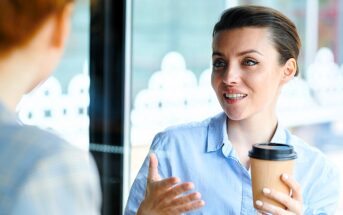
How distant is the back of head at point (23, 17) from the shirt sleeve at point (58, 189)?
111mm

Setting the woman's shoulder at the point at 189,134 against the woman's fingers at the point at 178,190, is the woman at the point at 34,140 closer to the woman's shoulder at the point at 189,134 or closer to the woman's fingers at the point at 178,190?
the woman's fingers at the point at 178,190

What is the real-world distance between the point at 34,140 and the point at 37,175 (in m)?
0.03

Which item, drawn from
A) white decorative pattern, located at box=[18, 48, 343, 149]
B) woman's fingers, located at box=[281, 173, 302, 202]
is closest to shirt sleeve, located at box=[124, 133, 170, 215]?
woman's fingers, located at box=[281, 173, 302, 202]

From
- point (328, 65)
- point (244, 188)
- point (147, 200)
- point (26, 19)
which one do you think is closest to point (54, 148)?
point (26, 19)

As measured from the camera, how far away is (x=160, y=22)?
67.4 inches

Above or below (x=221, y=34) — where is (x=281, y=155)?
below

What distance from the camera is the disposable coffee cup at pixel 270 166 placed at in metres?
0.72

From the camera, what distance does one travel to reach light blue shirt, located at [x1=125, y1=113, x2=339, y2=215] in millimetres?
885

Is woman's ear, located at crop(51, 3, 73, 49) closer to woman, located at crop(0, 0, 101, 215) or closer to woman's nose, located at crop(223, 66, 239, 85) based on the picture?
woman, located at crop(0, 0, 101, 215)

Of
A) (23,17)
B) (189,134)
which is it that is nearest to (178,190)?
(189,134)

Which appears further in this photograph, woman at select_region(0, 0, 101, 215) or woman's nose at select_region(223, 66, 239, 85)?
woman's nose at select_region(223, 66, 239, 85)

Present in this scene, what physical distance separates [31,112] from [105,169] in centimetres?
35

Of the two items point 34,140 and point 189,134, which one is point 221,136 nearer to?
point 189,134

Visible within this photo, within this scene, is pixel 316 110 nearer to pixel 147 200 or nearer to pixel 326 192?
pixel 326 192
